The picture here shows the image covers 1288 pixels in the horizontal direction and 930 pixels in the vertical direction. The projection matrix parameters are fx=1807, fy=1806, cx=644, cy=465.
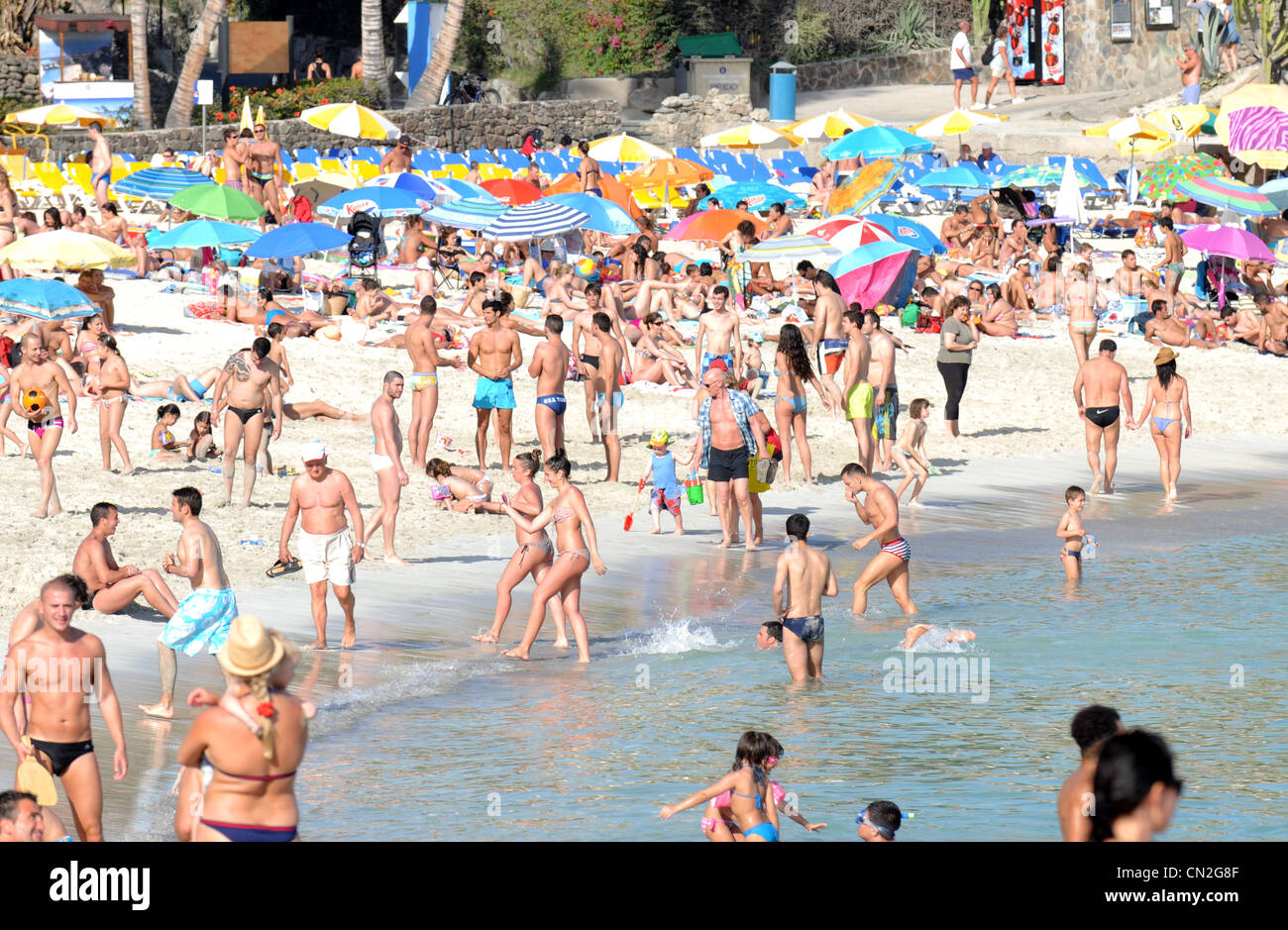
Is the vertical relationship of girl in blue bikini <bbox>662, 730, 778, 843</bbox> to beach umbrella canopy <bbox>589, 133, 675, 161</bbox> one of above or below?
below

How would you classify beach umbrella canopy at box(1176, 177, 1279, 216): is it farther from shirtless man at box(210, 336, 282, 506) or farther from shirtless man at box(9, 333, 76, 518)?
shirtless man at box(9, 333, 76, 518)

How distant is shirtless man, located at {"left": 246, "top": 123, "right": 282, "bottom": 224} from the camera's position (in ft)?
80.7

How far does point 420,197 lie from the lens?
23906 millimetres

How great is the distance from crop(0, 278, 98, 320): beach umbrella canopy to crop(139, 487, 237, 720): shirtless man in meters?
7.20

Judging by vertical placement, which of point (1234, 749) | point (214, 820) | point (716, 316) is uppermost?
point (716, 316)

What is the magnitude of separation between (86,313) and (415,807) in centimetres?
922

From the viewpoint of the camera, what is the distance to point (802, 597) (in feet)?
33.0

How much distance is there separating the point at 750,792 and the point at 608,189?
2004cm

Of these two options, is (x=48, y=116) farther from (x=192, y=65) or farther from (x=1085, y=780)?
(x=1085, y=780)

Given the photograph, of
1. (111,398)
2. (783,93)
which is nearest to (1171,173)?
(783,93)

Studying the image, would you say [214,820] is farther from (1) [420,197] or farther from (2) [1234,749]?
(1) [420,197]

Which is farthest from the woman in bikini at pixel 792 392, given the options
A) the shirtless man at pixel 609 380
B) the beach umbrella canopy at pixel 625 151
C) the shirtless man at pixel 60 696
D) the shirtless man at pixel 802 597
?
the beach umbrella canopy at pixel 625 151

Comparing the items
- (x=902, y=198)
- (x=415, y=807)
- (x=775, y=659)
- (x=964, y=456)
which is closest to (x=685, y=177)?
(x=902, y=198)

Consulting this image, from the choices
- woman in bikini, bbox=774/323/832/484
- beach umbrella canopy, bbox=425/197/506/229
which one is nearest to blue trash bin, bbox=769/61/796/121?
beach umbrella canopy, bbox=425/197/506/229
